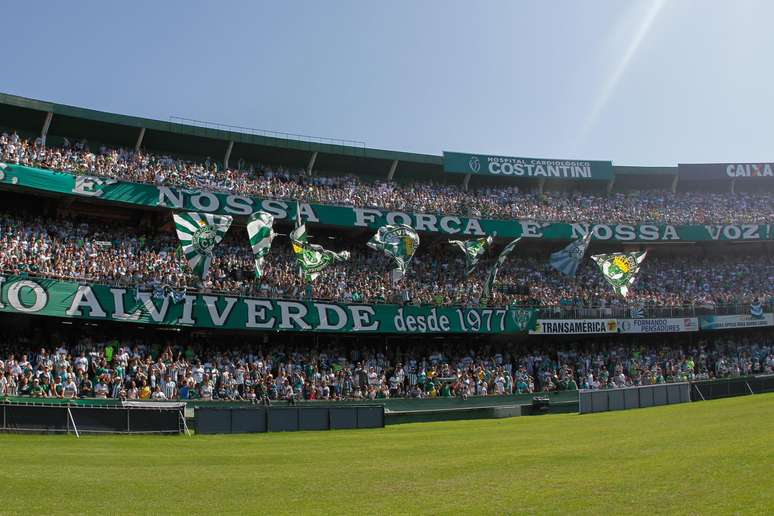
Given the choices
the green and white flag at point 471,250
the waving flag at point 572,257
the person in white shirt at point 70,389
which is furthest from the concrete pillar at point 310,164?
the person in white shirt at point 70,389

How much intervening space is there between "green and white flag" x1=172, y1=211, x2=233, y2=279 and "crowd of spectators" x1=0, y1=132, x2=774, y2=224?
695 cm

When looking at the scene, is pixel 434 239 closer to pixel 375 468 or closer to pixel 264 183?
pixel 264 183

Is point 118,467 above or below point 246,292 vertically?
below

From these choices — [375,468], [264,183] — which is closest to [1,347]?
[264,183]

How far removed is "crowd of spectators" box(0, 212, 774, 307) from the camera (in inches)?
1308

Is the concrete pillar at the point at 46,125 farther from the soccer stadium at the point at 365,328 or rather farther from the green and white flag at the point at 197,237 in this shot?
the green and white flag at the point at 197,237

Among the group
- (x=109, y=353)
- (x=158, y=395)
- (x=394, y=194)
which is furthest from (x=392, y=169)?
(x=158, y=395)

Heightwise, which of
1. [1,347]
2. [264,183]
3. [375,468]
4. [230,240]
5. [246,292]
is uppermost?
[264,183]

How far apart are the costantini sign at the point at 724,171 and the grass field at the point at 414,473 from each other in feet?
130

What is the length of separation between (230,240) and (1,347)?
13.9m

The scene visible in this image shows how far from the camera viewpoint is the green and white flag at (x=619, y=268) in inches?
1722

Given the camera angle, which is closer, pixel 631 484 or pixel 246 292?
pixel 631 484

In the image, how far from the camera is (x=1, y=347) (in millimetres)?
30938

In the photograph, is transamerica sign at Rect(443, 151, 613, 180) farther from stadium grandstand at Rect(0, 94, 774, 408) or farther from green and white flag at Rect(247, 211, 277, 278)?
green and white flag at Rect(247, 211, 277, 278)
